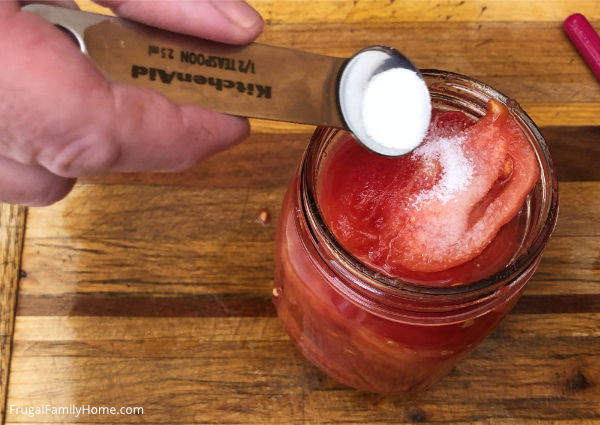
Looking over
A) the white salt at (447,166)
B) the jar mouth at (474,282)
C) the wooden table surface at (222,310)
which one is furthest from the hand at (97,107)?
the wooden table surface at (222,310)

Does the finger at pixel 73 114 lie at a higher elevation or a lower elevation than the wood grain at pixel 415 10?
higher

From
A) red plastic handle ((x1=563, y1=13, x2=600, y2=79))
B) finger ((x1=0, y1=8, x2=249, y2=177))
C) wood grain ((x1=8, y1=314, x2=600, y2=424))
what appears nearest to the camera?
finger ((x1=0, y1=8, x2=249, y2=177))

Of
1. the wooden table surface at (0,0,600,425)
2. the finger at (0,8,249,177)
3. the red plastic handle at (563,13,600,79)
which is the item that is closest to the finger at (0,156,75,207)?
the finger at (0,8,249,177)

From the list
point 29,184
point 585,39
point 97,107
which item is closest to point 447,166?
point 97,107

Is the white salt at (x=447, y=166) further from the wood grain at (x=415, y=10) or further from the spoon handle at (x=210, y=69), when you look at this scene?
the wood grain at (x=415, y=10)

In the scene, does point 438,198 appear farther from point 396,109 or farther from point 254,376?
point 254,376

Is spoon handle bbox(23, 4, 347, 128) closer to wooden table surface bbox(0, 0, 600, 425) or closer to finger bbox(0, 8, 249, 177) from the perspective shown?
finger bbox(0, 8, 249, 177)

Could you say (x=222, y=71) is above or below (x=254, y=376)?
above
